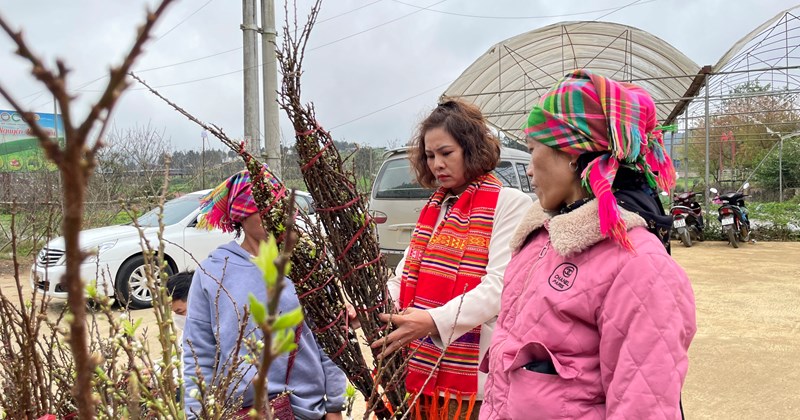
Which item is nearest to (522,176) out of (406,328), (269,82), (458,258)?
(269,82)

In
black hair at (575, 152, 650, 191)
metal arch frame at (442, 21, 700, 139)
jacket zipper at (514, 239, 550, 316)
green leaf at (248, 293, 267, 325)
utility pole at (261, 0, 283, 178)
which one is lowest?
jacket zipper at (514, 239, 550, 316)

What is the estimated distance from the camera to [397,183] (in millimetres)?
6695

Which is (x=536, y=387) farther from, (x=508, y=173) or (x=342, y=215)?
(x=508, y=173)

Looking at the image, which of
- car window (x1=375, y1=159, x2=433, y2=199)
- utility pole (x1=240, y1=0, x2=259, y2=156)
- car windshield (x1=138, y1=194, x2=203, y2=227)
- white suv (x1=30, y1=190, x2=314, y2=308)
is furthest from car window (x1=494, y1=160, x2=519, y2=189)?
car windshield (x1=138, y1=194, x2=203, y2=227)

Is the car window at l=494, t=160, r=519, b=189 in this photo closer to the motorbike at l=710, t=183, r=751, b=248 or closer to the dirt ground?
the dirt ground

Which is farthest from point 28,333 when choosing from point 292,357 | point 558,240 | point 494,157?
point 494,157

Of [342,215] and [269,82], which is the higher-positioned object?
[269,82]

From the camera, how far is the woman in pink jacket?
1099 mm

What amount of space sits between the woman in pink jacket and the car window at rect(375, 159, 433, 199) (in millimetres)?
4974

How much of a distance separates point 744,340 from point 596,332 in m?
4.48

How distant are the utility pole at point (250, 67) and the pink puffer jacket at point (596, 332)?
6.21m

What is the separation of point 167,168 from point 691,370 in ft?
13.9

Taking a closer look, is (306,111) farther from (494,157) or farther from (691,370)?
(691,370)

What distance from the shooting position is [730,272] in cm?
807
